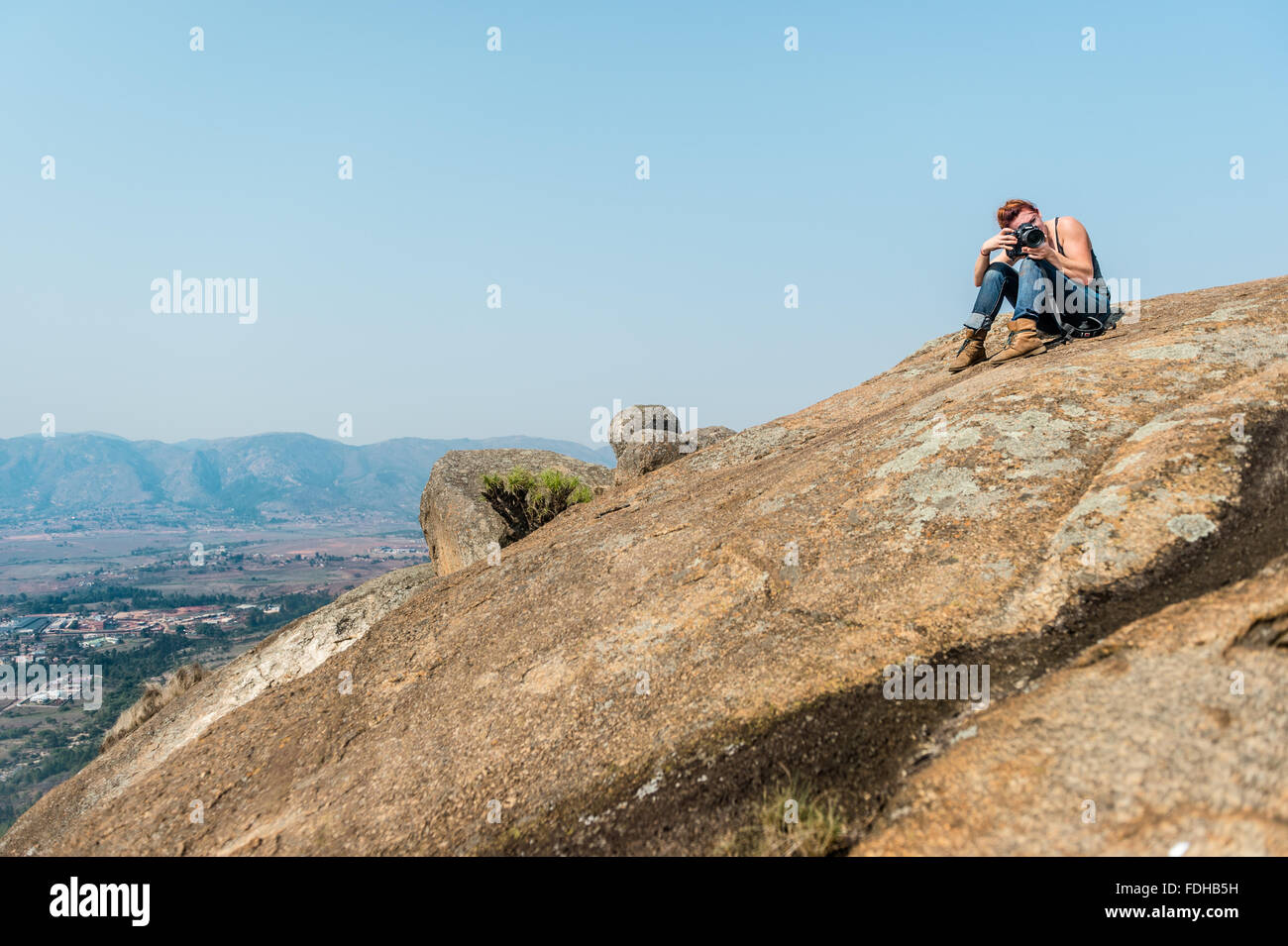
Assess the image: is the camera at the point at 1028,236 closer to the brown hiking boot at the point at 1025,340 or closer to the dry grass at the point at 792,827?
the brown hiking boot at the point at 1025,340

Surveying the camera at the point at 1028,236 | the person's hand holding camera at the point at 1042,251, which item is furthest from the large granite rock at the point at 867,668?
the camera at the point at 1028,236

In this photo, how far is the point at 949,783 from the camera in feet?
11.7

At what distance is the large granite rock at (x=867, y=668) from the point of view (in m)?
3.39

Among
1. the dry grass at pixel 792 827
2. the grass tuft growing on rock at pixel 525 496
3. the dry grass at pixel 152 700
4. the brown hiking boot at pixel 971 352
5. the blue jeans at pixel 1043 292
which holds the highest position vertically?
the blue jeans at pixel 1043 292

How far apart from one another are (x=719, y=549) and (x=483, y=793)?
311 cm

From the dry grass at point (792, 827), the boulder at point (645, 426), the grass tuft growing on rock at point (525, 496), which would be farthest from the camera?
the grass tuft growing on rock at point (525, 496)

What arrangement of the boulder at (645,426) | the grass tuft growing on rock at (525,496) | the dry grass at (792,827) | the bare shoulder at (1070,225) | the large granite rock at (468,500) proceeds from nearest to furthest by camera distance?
1. the dry grass at (792,827)
2. the bare shoulder at (1070,225)
3. the boulder at (645,426)
4. the grass tuft growing on rock at (525,496)
5. the large granite rock at (468,500)

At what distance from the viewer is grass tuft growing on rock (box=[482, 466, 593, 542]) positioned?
1617cm

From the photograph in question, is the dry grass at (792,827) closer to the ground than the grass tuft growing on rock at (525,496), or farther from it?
closer to the ground

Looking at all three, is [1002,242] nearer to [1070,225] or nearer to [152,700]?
[1070,225]

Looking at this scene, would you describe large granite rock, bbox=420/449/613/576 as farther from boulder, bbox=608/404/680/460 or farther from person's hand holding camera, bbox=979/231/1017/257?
person's hand holding camera, bbox=979/231/1017/257

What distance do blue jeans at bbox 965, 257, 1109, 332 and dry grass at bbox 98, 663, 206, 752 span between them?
41.8 feet

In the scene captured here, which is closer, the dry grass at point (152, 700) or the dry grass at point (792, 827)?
the dry grass at point (792, 827)
